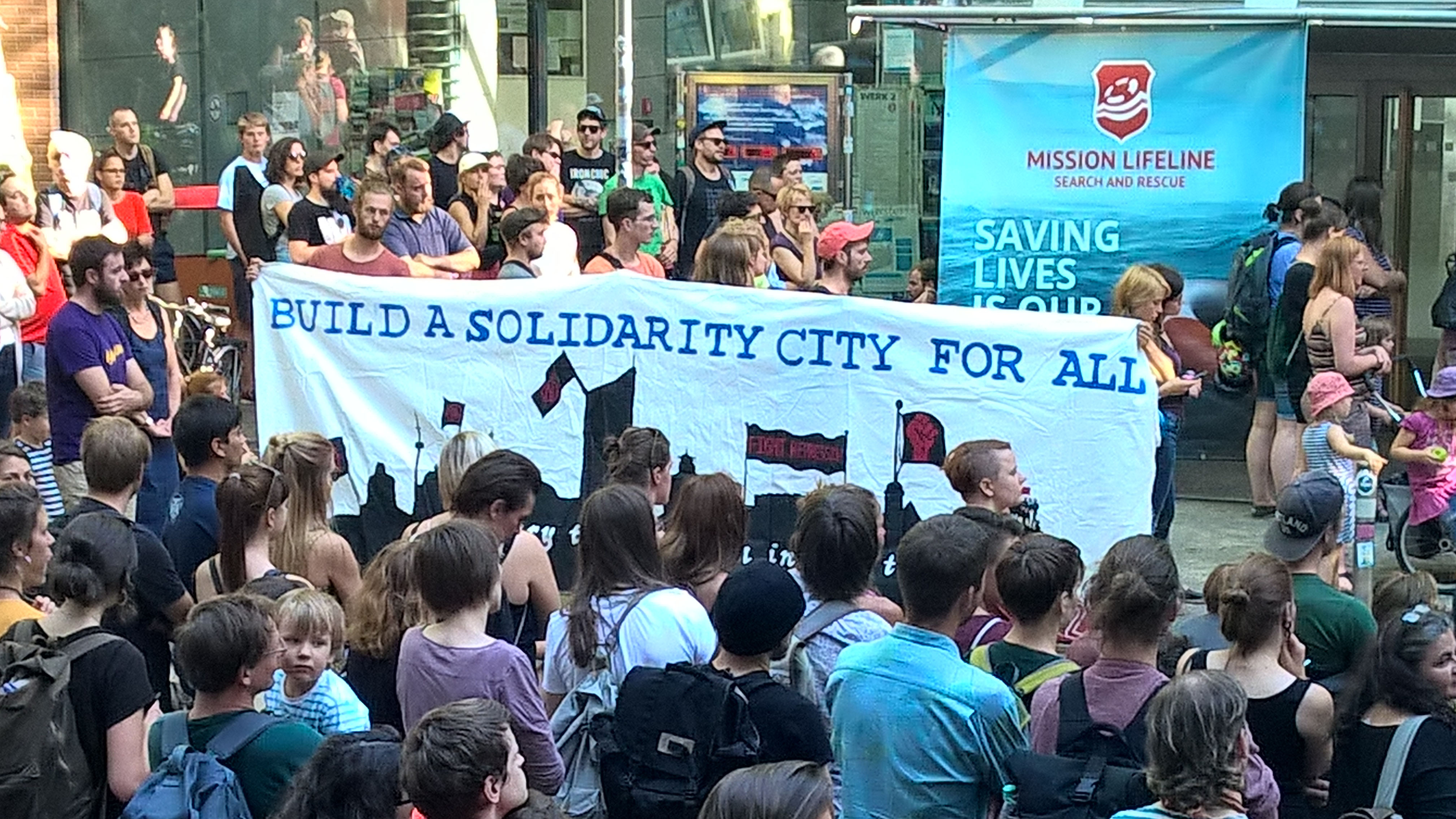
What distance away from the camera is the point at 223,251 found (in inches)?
659

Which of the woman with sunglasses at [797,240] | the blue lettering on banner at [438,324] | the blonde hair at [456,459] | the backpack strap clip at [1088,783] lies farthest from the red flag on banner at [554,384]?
the backpack strap clip at [1088,783]

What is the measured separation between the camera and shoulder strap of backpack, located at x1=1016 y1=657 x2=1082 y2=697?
A: 4.77m

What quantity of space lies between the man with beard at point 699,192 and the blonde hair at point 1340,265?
4.79 meters

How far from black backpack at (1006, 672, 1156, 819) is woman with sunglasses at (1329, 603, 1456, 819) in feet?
1.67

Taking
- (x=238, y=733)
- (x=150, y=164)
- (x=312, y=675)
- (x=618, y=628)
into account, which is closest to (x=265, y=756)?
(x=238, y=733)

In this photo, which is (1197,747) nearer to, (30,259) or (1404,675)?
(1404,675)

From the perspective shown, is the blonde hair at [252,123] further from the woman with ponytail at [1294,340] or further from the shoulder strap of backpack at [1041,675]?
the shoulder strap of backpack at [1041,675]

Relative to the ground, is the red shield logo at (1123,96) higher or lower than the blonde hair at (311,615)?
higher

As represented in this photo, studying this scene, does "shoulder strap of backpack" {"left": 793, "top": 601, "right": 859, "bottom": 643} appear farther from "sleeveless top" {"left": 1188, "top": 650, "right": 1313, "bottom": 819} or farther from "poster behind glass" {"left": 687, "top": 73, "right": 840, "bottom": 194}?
"poster behind glass" {"left": 687, "top": 73, "right": 840, "bottom": 194}

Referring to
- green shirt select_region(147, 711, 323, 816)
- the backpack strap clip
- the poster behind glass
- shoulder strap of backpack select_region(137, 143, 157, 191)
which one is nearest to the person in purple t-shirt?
green shirt select_region(147, 711, 323, 816)

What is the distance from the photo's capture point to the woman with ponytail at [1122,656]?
14.8 feet

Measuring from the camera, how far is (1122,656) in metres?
4.62

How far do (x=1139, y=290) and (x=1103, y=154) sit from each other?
293 cm

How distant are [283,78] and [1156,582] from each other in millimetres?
15761
